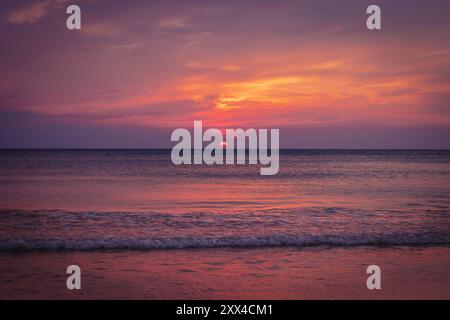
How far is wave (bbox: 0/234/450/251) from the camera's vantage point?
9867 millimetres

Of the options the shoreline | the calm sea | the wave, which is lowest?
the shoreline

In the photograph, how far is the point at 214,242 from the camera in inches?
414

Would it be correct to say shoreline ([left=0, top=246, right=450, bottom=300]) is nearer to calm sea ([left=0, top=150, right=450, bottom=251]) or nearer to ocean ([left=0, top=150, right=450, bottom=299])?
ocean ([left=0, top=150, right=450, bottom=299])

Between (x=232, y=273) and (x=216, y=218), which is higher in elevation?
(x=216, y=218)

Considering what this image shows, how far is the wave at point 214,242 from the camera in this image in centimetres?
987

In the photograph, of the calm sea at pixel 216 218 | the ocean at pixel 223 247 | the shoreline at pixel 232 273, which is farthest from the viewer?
the calm sea at pixel 216 218

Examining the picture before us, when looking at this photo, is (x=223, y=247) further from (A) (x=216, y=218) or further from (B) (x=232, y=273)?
(A) (x=216, y=218)

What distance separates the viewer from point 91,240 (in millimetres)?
10367

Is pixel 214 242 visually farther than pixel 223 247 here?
Yes

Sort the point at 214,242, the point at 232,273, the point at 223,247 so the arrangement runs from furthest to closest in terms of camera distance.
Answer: the point at 214,242, the point at 223,247, the point at 232,273

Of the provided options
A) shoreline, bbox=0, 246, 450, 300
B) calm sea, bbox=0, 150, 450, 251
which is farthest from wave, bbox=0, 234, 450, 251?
shoreline, bbox=0, 246, 450, 300

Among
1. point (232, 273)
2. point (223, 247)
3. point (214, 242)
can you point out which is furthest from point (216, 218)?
point (232, 273)

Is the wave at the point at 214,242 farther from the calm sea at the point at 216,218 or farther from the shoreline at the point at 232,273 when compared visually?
the shoreline at the point at 232,273

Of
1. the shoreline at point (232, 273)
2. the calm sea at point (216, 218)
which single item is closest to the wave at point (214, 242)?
the calm sea at point (216, 218)
